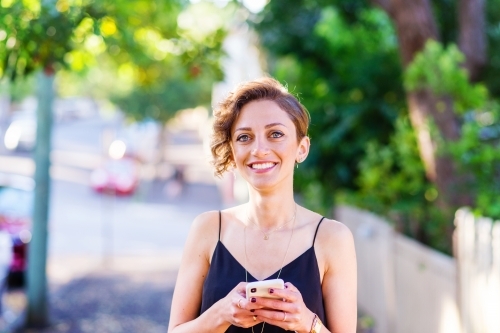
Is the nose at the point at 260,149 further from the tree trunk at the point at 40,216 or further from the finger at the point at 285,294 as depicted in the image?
the tree trunk at the point at 40,216

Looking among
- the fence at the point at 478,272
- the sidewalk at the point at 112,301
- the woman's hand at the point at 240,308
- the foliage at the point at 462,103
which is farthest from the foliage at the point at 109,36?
the woman's hand at the point at 240,308

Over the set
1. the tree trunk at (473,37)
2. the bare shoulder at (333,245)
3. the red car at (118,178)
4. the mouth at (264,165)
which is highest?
the red car at (118,178)

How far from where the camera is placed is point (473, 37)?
31.4 feet

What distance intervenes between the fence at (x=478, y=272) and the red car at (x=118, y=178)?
87.2ft

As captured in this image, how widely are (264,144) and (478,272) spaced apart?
349 centimetres

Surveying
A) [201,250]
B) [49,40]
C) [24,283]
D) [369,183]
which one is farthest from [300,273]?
[24,283]

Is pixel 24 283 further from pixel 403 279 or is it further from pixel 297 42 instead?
pixel 403 279

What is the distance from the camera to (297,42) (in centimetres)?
1268

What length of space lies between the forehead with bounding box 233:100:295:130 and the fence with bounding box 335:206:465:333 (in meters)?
3.93

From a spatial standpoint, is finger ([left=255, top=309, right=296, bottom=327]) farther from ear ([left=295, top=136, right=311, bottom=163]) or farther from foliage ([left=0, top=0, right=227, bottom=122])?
foliage ([left=0, top=0, right=227, bottom=122])

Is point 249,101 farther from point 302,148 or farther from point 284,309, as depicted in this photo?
point 284,309

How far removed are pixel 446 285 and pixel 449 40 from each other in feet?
20.3

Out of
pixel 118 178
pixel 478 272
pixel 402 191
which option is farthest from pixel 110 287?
pixel 118 178

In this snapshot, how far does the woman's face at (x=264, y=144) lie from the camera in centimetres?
282
